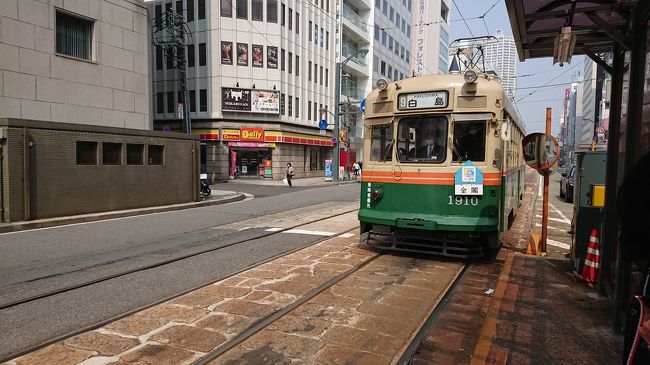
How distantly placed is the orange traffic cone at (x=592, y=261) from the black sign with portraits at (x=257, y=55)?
3155 centimetres

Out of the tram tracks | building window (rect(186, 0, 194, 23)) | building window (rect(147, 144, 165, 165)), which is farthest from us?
building window (rect(186, 0, 194, 23))

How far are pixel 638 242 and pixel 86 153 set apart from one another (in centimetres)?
1414

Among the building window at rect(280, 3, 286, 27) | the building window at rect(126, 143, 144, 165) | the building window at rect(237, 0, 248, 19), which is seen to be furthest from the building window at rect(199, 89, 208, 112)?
the building window at rect(126, 143, 144, 165)

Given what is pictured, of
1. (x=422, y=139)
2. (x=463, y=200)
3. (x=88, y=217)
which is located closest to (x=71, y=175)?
(x=88, y=217)

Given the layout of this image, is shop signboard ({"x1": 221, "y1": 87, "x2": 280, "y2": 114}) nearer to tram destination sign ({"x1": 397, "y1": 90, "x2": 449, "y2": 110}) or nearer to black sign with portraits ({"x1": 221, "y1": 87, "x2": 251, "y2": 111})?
black sign with portraits ({"x1": 221, "y1": 87, "x2": 251, "y2": 111})

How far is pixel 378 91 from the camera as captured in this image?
25.3 ft

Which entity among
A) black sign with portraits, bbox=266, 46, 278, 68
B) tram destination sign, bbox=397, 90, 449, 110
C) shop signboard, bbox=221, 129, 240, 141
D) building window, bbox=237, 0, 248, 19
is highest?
building window, bbox=237, 0, 248, 19

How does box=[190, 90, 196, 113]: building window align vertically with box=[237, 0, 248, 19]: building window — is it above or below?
below

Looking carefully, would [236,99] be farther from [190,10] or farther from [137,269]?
[137,269]

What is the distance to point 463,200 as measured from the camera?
7.00 meters

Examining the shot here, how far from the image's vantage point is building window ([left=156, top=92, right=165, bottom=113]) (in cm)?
3756

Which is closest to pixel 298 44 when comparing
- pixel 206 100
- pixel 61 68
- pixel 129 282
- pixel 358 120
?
pixel 206 100

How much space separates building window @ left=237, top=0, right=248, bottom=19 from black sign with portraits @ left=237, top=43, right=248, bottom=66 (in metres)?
2.20

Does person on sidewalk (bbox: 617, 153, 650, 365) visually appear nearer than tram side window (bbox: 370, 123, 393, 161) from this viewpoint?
Yes
